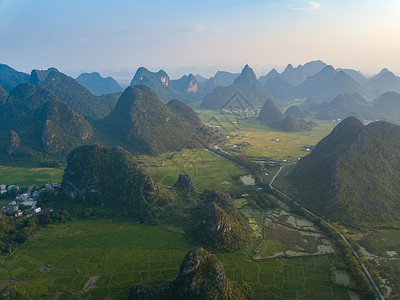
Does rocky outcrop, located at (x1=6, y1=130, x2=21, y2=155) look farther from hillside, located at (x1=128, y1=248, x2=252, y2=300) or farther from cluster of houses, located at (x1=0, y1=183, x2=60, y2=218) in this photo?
hillside, located at (x1=128, y1=248, x2=252, y2=300)

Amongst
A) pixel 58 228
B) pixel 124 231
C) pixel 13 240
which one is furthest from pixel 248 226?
pixel 13 240

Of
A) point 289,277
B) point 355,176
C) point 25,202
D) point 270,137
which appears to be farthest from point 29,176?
point 270,137

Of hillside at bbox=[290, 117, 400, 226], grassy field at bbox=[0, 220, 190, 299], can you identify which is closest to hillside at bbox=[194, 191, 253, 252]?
grassy field at bbox=[0, 220, 190, 299]

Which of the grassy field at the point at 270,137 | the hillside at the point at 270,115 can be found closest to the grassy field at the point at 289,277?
the grassy field at the point at 270,137

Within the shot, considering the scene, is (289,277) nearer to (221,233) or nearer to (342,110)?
(221,233)

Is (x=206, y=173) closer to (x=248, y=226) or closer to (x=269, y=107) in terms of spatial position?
(x=248, y=226)

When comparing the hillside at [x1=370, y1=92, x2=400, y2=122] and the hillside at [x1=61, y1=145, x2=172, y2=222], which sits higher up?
the hillside at [x1=370, y1=92, x2=400, y2=122]
